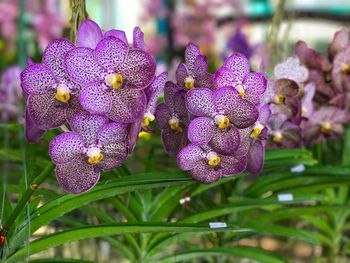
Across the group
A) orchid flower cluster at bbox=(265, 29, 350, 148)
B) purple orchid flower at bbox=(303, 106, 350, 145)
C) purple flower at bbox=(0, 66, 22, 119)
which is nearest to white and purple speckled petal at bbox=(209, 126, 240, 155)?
orchid flower cluster at bbox=(265, 29, 350, 148)

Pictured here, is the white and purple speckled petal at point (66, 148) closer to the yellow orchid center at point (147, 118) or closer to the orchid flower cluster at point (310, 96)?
the yellow orchid center at point (147, 118)

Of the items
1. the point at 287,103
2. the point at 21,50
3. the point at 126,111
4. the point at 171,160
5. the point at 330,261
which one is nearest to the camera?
the point at 126,111

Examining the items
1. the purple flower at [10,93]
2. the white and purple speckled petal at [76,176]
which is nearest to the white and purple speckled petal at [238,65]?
the white and purple speckled petal at [76,176]

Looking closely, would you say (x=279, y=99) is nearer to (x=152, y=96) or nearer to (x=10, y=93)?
(x=152, y=96)

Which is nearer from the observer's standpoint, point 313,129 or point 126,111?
point 126,111

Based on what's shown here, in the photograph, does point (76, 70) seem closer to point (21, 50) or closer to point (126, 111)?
point (126, 111)

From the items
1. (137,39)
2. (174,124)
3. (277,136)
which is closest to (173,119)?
(174,124)

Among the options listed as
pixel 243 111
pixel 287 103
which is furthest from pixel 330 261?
pixel 243 111
